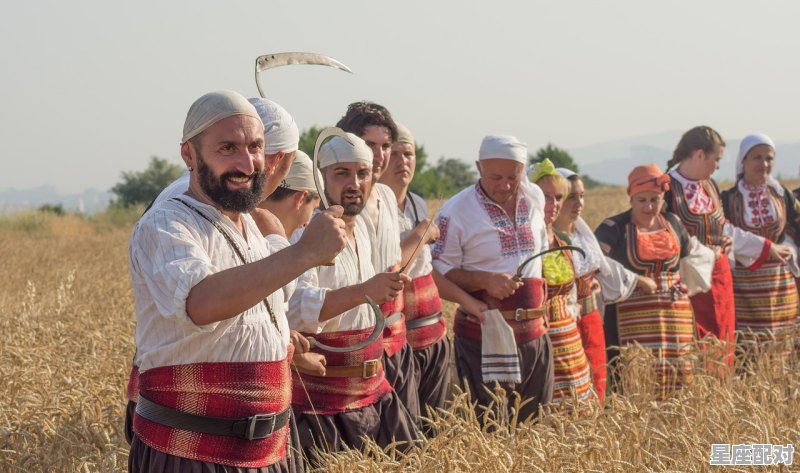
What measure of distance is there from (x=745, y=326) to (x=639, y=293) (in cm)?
176

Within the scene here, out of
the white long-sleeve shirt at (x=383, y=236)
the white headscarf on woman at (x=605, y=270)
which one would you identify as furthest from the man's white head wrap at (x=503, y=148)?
the white headscarf on woman at (x=605, y=270)

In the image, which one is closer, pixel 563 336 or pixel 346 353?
pixel 346 353

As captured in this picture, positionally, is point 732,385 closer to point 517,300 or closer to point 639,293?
point 517,300

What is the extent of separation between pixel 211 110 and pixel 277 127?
0.67 meters

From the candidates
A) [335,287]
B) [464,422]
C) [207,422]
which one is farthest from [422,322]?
[207,422]

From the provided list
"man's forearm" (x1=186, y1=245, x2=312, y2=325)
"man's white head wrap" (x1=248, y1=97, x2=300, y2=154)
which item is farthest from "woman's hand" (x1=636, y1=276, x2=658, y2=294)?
"man's forearm" (x1=186, y1=245, x2=312, y2=325)

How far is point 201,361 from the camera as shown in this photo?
2709mm

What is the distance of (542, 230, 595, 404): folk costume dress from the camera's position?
5742 mm

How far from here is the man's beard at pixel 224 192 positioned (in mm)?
2691

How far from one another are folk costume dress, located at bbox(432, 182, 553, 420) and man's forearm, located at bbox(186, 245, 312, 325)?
3.08 metres

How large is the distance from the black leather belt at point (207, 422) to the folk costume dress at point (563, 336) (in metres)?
3.15

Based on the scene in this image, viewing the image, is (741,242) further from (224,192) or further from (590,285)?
(224,192)

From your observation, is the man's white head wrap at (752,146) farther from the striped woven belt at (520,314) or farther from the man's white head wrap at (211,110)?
the man's white head wrap at (211,110)

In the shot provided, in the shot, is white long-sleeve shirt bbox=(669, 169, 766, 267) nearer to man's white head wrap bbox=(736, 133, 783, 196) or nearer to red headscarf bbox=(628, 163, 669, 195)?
man's white head wrap bbox=(736, 133, 783, 196)
